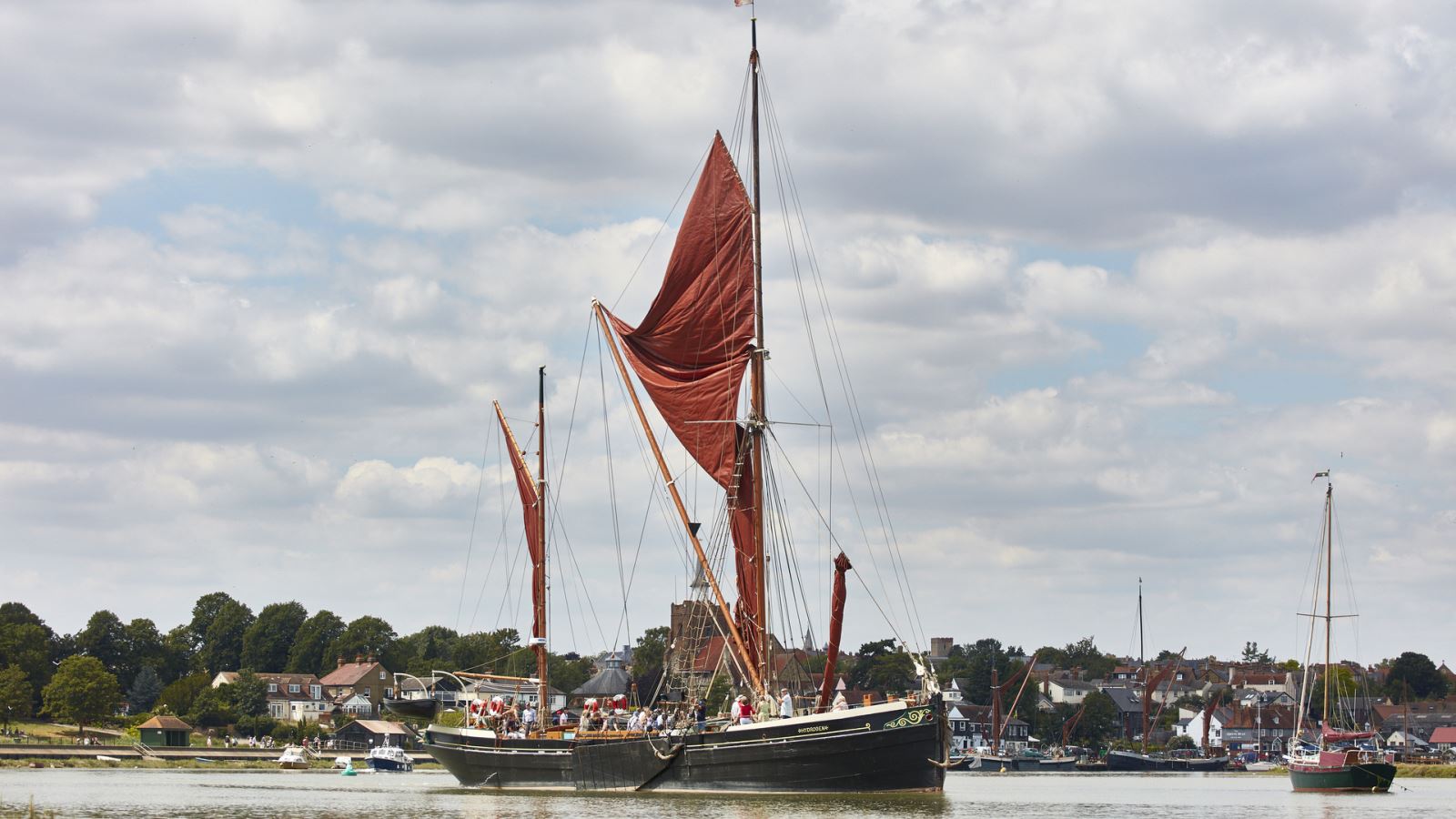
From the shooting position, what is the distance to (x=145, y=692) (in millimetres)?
191875

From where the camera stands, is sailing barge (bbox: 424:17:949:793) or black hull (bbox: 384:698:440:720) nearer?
sailing barge (bbox: 424:17:949:793)

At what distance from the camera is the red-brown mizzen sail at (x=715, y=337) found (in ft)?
236

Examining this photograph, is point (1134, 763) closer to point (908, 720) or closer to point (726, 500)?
point (726, 500)

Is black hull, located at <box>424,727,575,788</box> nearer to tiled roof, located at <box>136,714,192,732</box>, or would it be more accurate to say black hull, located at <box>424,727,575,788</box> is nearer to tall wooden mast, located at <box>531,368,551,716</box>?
tall wooden mast, located at <box>531,368,551,716</box>

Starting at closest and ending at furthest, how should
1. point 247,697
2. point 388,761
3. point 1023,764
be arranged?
point 388,761 < point 1023,764 < point 247,697

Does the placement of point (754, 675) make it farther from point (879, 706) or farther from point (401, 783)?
Answer: point (401, 783)

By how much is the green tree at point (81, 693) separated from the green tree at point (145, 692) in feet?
98.5

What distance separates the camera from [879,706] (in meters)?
62.8

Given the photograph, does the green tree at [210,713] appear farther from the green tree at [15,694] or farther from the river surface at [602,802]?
the river surface at [602,802]

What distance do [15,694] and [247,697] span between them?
26.9 meters

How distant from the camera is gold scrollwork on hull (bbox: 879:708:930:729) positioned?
62000 millimetres

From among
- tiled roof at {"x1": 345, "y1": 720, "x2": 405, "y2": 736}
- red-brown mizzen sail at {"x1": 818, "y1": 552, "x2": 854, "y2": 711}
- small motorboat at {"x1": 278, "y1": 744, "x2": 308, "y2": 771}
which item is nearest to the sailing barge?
red-brown mizzen sail at {"x1": 818, "y1": 552, "x2": 854, "y2": 711}

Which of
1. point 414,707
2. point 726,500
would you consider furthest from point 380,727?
point 726,500

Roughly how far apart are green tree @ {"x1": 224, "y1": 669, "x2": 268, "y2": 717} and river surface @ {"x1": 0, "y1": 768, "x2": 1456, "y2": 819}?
76.8 m
